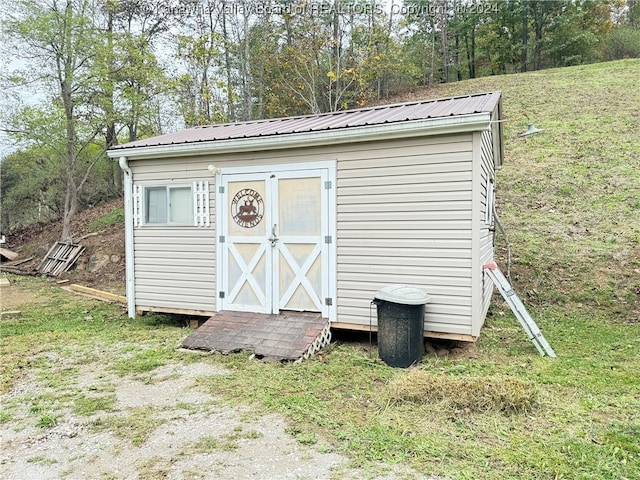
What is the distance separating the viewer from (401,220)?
4.68m

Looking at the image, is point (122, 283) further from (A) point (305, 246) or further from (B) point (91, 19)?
(B) point (91, 19)

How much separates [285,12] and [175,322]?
445 inches

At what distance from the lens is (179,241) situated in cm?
592

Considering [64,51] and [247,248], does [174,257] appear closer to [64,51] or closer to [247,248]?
[247,248]

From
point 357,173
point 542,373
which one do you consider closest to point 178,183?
point 357,173

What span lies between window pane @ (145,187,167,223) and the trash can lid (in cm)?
337

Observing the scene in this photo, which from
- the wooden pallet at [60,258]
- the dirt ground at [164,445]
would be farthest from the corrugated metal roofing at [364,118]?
the wooden pallet at [60,258]

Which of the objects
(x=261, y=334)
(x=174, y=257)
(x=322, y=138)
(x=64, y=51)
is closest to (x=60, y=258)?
(x=64, y=51)

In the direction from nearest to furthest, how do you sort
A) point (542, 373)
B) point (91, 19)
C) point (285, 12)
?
point (542, 373)
point (91, 19)
point (285, 12)

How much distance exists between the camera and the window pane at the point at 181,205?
19.2 ft

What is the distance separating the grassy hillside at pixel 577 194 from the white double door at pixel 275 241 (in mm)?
3898

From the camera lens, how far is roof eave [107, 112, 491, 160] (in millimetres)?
4191

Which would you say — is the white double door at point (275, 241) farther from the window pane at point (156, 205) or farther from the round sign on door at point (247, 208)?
the window pane at point (156, 205)

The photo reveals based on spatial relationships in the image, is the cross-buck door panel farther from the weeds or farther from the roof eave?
the weeds
